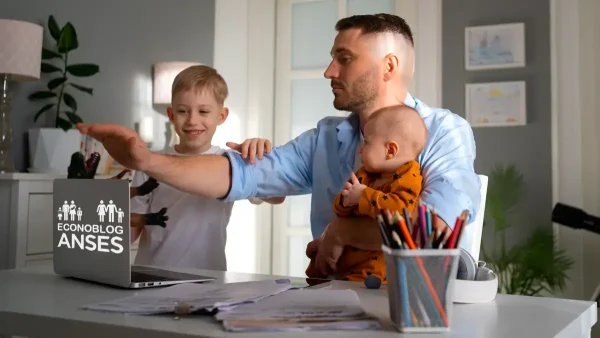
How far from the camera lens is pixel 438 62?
3.86m

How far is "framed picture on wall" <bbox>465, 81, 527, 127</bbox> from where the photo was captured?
3621 mm

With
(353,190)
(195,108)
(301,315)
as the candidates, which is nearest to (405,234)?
(301,315)

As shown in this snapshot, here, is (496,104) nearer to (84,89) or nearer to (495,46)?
(495,46)

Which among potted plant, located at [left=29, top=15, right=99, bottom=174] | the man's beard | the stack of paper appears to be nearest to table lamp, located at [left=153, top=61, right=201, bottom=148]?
potted plant, located at [left=29, top=15, right=99, bottom=174]

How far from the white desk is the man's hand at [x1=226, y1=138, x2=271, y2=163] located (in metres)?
0.57

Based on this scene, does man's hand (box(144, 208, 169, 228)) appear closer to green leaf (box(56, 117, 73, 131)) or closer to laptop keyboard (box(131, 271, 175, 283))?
laptop keyboard (box(131, 271, 175, 283))

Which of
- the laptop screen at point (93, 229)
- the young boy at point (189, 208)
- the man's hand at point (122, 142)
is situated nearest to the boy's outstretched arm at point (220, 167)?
the man's hand at point (122, 142)

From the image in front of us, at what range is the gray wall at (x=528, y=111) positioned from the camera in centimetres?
356

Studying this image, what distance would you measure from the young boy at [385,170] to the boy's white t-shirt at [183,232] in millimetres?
763

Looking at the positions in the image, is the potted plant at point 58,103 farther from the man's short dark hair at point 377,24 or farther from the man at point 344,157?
the man's short dark hair at point 377,24

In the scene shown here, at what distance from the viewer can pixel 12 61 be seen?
2623mm

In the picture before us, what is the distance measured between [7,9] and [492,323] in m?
2.75

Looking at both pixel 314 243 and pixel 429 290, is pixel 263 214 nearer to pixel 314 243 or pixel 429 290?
pixel 314 243

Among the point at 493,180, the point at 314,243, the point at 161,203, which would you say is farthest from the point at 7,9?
the point at 493,180
